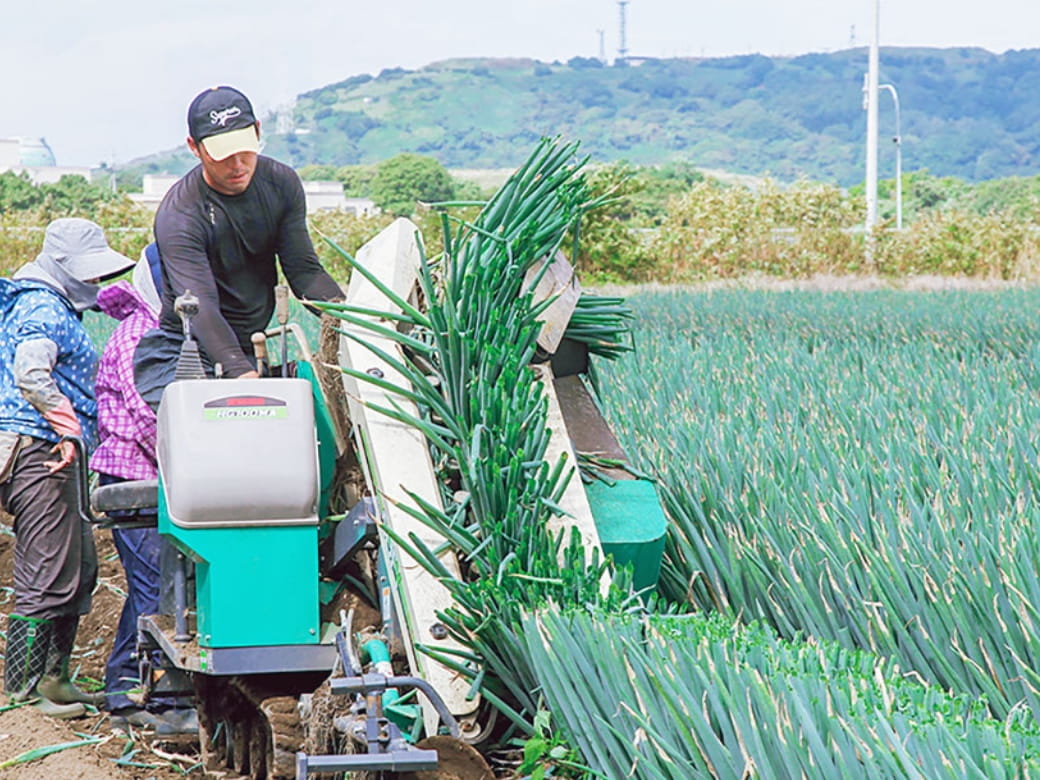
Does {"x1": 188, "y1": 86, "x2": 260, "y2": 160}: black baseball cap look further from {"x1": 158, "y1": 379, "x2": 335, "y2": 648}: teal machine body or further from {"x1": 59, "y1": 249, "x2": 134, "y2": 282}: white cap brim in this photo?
{"x1": 59, "y1": 249, "x2": 134, "y2": 282}: white cap brim

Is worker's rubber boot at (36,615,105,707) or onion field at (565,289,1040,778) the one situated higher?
onion field at (565,289,1040,778)

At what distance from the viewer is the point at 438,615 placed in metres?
2.86

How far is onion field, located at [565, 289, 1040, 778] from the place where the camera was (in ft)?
6.37

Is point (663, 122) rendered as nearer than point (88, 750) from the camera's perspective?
No

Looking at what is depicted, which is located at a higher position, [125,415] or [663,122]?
[125,415]

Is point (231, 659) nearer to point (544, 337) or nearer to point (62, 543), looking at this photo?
point (544, 337)

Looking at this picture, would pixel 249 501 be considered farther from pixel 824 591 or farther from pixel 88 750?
pixel 88 750

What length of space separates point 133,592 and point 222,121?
1562 mm

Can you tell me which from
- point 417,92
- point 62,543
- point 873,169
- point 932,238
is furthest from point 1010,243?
point 417,92

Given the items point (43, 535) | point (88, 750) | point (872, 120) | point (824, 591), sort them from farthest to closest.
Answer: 1. point (872, 120)
2. point (43, 535)
3. point (88, 750)
4. point (824, 591)

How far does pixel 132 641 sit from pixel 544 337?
1.89m

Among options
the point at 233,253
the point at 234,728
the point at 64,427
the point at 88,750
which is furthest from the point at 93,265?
the point at 234,728

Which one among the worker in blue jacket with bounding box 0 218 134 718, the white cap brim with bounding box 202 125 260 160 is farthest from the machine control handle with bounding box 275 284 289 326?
the worker in blue jacket with bounding box 0 218 134 718

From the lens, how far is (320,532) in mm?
3758
